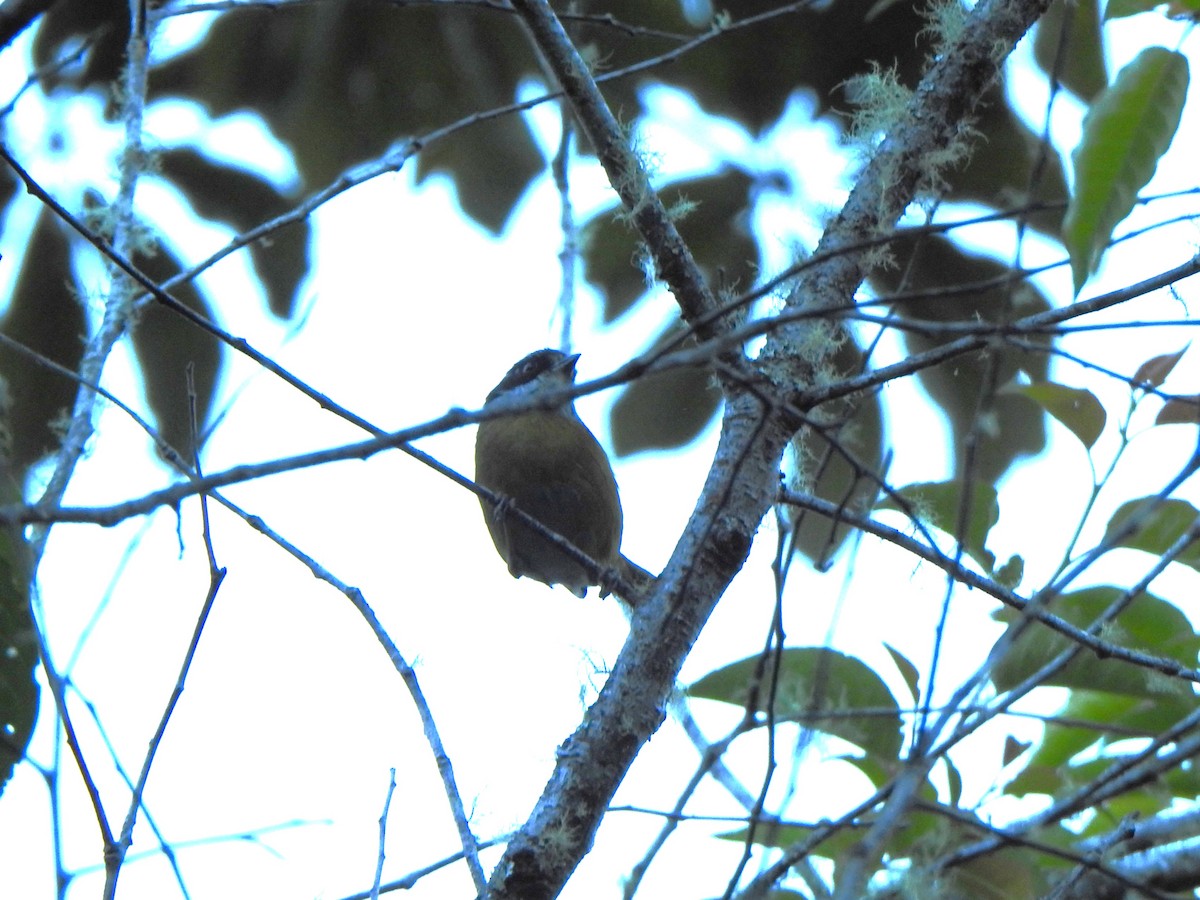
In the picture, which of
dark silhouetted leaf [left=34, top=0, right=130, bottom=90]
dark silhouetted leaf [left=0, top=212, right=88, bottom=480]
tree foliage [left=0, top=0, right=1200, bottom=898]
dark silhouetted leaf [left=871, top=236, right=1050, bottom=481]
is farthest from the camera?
dark silhouetted leaf [left=34, top=0, right=130, bottom=90]

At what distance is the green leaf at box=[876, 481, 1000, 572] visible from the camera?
270cm

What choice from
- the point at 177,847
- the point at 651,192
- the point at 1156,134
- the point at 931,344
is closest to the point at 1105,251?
the point at 1156,134

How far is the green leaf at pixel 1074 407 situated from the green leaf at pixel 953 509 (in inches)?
7.4

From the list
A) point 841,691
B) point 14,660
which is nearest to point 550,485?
point 841,691

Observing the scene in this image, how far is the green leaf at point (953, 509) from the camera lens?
106 inches

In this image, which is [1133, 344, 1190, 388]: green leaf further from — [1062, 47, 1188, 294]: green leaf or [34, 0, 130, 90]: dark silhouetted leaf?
[34, 0, 130, 90]: dark silhouetted leaf

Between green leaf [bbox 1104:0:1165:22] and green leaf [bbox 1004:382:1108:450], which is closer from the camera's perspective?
green leaf [bbox 1104:0:1165:22]

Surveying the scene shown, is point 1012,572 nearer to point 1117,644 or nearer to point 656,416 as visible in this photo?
point 1117,644

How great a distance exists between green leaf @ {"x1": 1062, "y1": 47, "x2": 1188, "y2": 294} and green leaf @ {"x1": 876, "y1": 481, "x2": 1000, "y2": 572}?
82 centimetres

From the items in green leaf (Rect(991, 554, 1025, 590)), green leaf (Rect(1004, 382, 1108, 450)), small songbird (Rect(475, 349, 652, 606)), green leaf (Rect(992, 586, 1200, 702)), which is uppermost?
small songbird (Rect(475, 349, 652, 606))

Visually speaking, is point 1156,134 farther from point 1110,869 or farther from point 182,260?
point 182,260

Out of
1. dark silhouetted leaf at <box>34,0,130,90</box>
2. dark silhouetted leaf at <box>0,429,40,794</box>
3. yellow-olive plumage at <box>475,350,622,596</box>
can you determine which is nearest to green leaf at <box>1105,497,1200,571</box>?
dark silhouetted leaf at <box>0,429,40,794</box>

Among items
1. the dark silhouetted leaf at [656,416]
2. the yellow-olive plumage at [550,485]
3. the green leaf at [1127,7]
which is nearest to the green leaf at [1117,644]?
the green leaf at [1127,7]

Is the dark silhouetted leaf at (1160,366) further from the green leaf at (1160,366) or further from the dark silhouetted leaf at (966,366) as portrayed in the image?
the dark silhouetted leaf at (966,366)
